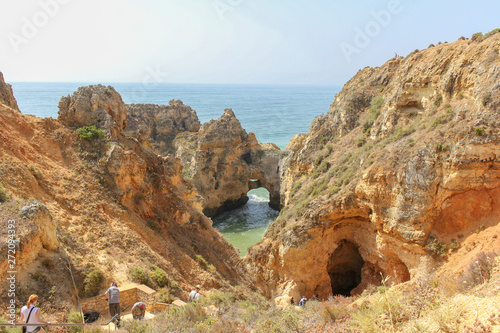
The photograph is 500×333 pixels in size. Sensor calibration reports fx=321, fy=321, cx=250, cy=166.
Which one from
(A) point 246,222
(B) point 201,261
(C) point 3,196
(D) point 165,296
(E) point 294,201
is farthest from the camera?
(A) point 246,222

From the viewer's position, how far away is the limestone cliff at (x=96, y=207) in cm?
876

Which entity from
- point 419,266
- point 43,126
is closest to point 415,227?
point 419,266

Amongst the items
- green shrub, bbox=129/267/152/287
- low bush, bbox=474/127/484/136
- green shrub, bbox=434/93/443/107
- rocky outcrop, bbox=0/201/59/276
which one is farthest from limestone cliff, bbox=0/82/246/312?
green shrub, bbox=434/93/443/107

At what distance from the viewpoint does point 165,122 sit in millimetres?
44719

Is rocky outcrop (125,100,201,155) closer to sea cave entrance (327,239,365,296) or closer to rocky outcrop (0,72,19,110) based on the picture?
rocky outcrop (0,72,19,110)

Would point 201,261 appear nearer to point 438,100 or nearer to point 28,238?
point 28,238

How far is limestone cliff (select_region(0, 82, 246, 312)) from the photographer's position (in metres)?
8.76

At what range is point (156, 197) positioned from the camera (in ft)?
52.4

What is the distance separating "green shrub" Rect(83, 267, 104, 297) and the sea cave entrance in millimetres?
14159

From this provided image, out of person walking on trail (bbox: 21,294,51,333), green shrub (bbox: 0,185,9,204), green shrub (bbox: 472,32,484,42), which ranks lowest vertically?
person walking on trail (bbox: 21,294,51,333)

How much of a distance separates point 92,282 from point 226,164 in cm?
2791

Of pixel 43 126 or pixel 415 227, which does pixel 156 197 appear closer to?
pixel 43 126

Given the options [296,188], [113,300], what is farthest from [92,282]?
[296,188]

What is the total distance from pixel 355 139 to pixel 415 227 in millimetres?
9760
